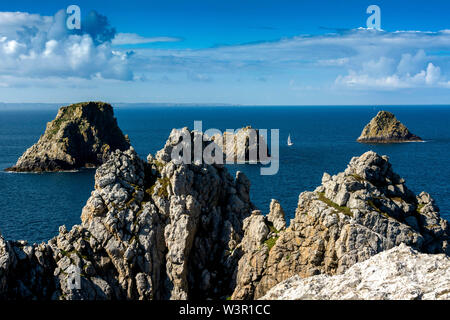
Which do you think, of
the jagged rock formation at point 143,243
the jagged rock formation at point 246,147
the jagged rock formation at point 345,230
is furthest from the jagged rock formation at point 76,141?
the jagged rock formation at point 345,230

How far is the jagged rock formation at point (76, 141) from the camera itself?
525 ft

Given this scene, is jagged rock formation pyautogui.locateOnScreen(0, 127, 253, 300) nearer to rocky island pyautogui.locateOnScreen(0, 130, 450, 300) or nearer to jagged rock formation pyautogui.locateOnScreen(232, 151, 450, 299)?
rocky island pyautogui.locateOnScreen(0, 130, 450, 300)

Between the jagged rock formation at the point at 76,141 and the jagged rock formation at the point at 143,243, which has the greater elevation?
the jagged rock formation at the point at 76,141

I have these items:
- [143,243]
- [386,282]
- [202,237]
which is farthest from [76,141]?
[386,282]

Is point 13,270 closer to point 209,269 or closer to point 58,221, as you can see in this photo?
point 209,269

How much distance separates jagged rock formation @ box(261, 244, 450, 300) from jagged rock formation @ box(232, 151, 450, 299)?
19.4 meters

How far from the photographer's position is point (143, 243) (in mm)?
48812

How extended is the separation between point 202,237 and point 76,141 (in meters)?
127

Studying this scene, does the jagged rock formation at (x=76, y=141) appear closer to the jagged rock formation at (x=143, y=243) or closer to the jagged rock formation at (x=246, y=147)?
the jagged rock formation at (x=246, y=147)

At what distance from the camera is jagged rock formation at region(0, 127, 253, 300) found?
143ft

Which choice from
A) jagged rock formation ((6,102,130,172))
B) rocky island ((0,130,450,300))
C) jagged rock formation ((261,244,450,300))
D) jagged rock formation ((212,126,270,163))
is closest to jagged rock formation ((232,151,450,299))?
rocky island ((0,130,450,300))

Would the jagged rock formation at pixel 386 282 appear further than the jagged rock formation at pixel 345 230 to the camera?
No

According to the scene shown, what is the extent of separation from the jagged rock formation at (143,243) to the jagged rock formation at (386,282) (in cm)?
2804

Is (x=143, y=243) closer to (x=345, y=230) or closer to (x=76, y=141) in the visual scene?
(x=345, y=230)
